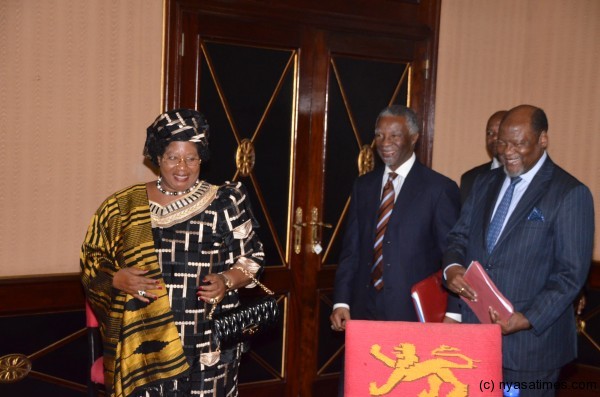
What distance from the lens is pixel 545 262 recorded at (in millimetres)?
3104

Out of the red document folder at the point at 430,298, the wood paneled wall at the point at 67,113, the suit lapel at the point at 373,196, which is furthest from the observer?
the wood paneled wall at the point at 67,113

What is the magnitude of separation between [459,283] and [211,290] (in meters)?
1.01

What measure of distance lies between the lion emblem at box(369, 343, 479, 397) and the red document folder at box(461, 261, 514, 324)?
0.82 metres

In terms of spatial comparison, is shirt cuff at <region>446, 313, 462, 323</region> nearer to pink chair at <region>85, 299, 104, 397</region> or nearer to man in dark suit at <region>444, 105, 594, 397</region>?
man in dark suit at <region>444, 105, 594, 397</region>

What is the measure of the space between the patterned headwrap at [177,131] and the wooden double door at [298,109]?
4.95ft

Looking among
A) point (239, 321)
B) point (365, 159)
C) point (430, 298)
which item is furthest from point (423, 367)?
point (365, 159)

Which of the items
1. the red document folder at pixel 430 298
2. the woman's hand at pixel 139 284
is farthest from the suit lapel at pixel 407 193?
the woman's hand at pixel 139 284

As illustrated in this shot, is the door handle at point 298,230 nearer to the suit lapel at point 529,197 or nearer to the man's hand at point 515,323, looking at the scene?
the suit lapel at point 529,197

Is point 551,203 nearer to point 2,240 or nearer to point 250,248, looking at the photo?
point 250,248

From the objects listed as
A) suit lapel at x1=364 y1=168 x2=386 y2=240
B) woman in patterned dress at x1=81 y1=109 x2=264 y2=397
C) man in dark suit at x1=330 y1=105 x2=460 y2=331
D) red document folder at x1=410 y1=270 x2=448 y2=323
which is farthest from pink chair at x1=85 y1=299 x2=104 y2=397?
red document folder at x1=410 y1=270 x2=448 y2=323

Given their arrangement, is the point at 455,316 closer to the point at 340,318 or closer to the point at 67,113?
the point at 340,318

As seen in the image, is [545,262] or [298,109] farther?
[298,109]

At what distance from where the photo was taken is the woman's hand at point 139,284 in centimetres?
287

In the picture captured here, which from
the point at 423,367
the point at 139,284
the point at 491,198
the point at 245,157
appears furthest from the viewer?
the point at 245,157
